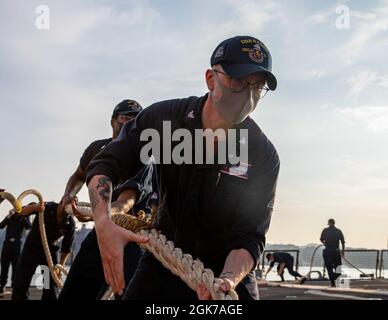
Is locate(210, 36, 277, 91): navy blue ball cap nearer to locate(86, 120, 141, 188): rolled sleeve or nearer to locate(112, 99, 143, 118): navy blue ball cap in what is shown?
Result: locate(86, 120, 141, 188): rolled sleeve

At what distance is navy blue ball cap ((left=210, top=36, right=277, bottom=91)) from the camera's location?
9.09ft

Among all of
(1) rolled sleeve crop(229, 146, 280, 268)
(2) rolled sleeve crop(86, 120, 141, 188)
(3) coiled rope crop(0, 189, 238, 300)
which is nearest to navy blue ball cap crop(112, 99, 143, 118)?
(3) coiled rope crop(0, 189, 238, 300)

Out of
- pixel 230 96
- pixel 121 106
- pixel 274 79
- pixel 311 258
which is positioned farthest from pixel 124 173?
pixel 311 258

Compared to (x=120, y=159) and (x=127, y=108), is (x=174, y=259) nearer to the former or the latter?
(x=120, y=159)

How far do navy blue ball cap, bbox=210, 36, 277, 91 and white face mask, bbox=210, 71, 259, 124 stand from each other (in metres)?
0.09

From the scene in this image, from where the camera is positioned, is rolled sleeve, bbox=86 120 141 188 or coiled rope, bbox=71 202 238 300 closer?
coiled rope, bbox=71 202 238 300

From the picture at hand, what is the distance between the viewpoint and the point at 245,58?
9.17 feet

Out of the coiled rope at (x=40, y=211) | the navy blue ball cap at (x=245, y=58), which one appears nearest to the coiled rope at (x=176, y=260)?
the navy blue ball cap at (x=245, y=58)

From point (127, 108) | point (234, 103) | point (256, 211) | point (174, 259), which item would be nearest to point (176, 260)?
point (174, 259)

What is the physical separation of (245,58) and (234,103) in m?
0.21

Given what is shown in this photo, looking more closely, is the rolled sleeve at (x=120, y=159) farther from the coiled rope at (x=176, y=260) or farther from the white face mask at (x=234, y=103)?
the white face mask at (x=234, y=103)

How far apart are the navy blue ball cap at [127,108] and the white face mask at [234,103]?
2.27 metres

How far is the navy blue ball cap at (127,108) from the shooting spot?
16.6ft
